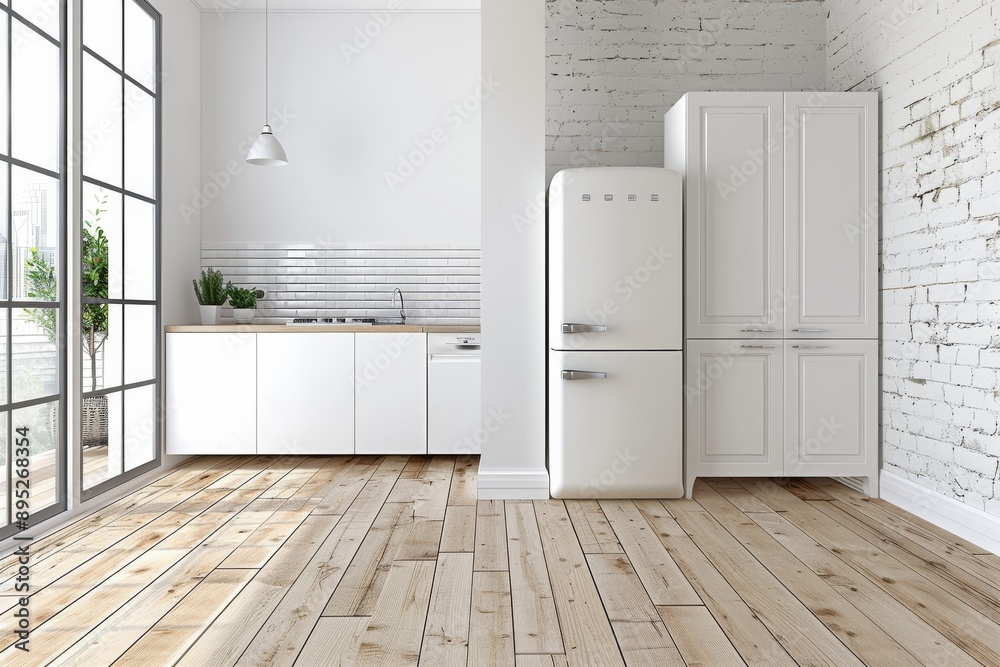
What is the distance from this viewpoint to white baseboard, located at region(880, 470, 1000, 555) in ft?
8.34

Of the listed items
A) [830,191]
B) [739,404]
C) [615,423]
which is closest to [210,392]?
[615,423]

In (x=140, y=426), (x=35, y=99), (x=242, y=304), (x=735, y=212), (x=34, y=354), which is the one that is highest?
(x=35, y=99)

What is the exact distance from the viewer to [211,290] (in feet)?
13.8

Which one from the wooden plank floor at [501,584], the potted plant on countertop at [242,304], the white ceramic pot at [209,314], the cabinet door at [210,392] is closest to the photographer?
the wooden plank floor at [501,584]

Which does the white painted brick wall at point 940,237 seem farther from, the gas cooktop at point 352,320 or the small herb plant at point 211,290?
the small herb plant at point 211,290

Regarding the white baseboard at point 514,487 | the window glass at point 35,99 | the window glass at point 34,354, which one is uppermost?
the window glass at point 35,99

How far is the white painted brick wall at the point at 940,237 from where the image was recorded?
8.52ft

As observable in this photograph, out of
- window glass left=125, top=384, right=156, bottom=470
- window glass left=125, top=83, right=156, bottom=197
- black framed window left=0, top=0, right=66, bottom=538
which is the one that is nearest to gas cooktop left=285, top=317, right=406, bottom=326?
window glass left=125, top=384, right=156, bottom=470

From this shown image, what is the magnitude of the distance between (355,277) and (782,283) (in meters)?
2.74

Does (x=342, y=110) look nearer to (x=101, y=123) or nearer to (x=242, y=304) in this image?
(x=242, y=304)

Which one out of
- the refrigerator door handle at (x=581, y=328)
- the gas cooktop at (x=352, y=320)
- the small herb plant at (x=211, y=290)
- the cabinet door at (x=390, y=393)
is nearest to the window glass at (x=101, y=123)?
the small herb plant at (x=211, y=290)

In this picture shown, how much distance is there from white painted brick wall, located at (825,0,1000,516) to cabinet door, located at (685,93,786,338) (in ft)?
1.75

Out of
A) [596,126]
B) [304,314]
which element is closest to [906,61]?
[596,126]

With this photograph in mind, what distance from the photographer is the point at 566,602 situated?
202 cm
